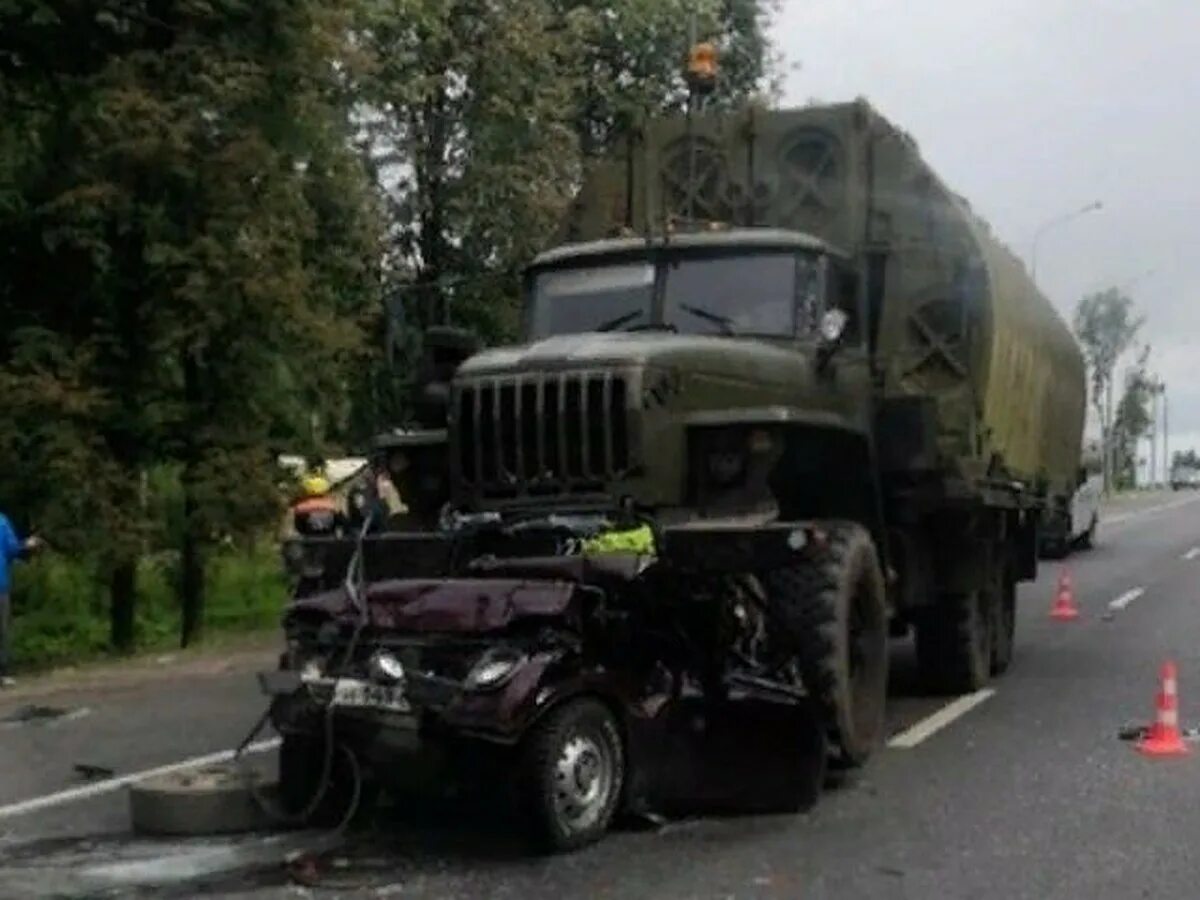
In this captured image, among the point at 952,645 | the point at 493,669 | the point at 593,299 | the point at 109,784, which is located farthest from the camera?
the point at 952,645

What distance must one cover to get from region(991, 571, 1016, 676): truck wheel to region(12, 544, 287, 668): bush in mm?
8580

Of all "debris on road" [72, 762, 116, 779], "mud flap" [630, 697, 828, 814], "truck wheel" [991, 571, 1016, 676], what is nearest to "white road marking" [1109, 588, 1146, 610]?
"truck wheel" [991, 571, 1016, 676]

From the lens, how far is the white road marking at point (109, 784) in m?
9.95

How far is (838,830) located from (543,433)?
7.54 ft

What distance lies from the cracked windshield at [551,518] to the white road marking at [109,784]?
0.04 metres

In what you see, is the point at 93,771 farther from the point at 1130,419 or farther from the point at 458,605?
the point at 1130,419

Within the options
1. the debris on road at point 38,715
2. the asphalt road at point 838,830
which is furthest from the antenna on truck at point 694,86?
the debris on road at point 38,715

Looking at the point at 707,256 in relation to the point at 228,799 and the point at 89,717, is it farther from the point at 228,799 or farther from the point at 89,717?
the point at 89,717

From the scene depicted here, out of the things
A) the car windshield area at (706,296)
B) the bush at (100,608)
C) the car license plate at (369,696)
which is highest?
the car windshield area at (706,296)

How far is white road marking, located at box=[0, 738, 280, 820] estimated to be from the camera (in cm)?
995

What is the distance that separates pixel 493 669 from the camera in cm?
824

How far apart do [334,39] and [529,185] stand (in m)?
6.00

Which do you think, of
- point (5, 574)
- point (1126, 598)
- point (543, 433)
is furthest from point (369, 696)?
point (1126, 598)

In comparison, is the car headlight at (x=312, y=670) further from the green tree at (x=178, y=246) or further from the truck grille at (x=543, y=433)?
the green tree at (x=178, y=246)
